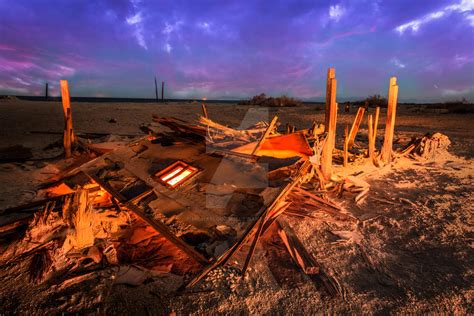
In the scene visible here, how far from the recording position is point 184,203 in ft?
12.3

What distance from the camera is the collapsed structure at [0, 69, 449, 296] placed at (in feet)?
9.58

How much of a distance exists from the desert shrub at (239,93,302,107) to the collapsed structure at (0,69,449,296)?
20140mm

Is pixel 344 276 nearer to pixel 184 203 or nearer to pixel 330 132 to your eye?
pixel 184 203

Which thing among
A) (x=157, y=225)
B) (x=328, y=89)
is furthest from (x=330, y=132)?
(x=157, y=225)

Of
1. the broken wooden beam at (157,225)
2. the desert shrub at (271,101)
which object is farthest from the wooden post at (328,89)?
the desert shrub at (271,101)

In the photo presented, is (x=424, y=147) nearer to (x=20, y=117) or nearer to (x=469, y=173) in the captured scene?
(x=469, y=173)

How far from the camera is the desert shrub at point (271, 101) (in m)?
25.6

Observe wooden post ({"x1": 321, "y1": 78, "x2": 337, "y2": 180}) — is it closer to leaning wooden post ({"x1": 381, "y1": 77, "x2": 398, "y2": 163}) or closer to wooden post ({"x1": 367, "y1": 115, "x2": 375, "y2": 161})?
wooden post ({"x1": 367, "y1": 115, "x2": 375, "y2": 161})

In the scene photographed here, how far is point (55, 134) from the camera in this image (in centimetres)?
1010

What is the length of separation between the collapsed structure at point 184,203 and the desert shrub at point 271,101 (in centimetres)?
2014

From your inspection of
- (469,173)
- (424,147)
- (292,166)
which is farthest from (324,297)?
(424,147)

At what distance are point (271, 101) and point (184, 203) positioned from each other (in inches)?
932

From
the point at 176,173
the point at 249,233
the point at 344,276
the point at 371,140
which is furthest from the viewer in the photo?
the point at 371,140

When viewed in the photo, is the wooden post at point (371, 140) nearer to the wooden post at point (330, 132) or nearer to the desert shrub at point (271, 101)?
the wooden post at point (330, 132)
